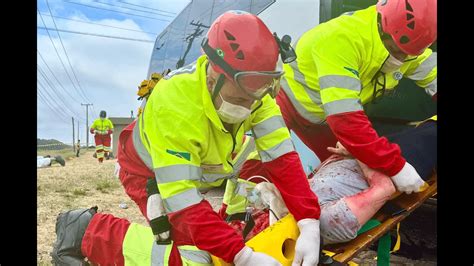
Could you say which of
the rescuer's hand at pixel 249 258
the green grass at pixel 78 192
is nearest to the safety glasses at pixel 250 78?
the rescuer's hand at pixel 249 258

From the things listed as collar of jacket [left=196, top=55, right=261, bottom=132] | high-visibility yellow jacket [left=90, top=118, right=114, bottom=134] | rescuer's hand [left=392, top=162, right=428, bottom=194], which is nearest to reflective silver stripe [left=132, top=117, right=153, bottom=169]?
high-visibility yellow jacket [left=90, top=118, right=114, bottom=134]

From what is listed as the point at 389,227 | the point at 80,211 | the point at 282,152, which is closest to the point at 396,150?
the point at 389,227

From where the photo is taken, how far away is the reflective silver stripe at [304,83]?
75.5 inches

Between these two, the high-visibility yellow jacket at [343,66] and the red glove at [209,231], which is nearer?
the red glove at [209,231]

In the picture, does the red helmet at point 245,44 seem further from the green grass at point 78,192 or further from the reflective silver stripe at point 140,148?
the green grass at point 78,192

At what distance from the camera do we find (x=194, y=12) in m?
1.83

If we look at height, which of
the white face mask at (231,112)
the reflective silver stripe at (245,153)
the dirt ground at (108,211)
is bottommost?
the dirt ground at (108,211)

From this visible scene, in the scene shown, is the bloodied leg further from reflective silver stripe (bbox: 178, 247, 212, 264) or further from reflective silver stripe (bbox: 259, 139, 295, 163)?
reflective silver stripe (bbox: 178, 247, 212, 264)

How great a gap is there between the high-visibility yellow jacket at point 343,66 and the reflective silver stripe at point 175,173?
0.62 meters

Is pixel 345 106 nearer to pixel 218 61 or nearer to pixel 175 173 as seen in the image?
pixel 218 61

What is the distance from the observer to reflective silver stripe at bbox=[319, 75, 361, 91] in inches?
62.4

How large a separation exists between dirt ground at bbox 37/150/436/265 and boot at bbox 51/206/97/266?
0.36 metres
